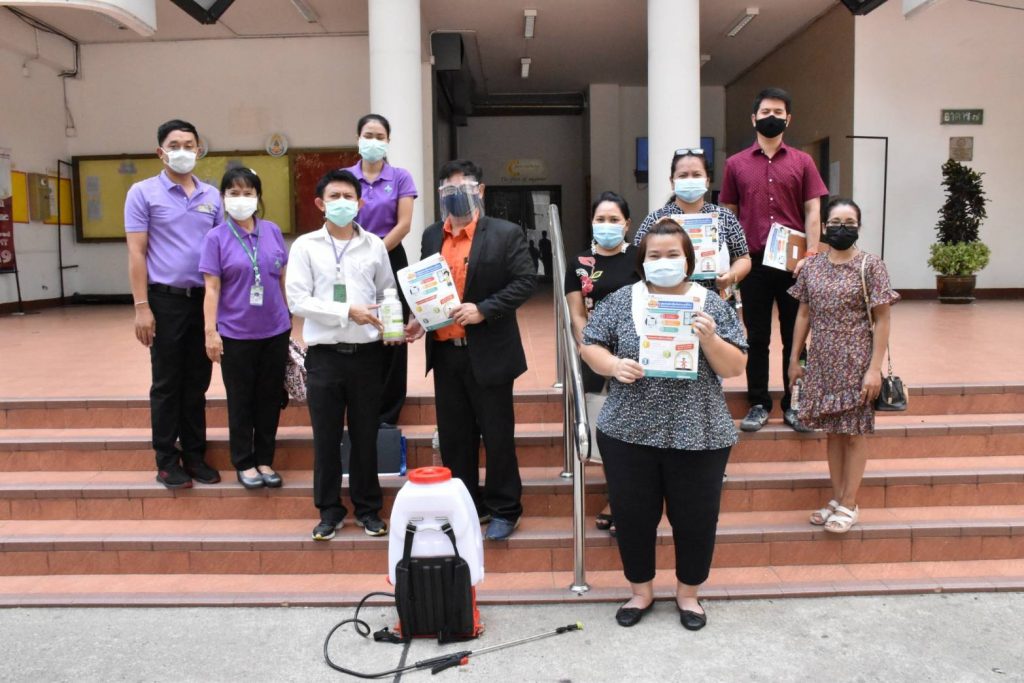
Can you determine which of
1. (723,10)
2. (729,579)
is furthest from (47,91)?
(729,579)

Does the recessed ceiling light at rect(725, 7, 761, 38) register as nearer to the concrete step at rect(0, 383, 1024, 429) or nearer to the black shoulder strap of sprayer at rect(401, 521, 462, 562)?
the concrete step at rect(0, 383, 1024, 429)

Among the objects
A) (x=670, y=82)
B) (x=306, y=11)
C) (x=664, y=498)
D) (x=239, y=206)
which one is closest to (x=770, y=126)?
(x=664, y=498)

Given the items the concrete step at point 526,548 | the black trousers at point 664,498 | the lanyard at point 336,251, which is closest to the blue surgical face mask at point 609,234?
the black trousers at point 664,498

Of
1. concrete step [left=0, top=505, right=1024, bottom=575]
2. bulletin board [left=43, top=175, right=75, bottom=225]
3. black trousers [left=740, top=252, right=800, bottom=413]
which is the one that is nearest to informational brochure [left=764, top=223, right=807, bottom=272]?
black trousers [left=740, top=252, right=800, bottom=413]

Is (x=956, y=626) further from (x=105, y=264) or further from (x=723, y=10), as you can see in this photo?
(x=105, y=264)

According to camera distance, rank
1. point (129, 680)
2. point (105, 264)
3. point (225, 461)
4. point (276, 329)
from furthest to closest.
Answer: point (105, 264) → point (225, 461) → point (276, 329) → point (129, 680)

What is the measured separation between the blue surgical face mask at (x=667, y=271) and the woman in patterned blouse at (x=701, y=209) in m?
0.73

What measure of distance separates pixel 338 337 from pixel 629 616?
1.71 metres

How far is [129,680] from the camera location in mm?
2990

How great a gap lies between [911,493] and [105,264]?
37.2 feet

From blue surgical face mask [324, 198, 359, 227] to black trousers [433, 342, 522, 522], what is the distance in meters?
0.69

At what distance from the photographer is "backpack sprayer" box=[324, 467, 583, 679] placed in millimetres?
3182

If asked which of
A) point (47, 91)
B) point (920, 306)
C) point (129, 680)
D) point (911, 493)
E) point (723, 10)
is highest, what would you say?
point (723, 10)

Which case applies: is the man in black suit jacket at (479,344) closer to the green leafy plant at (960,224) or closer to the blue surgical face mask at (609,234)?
the blue surgical face mask at (609,234)
